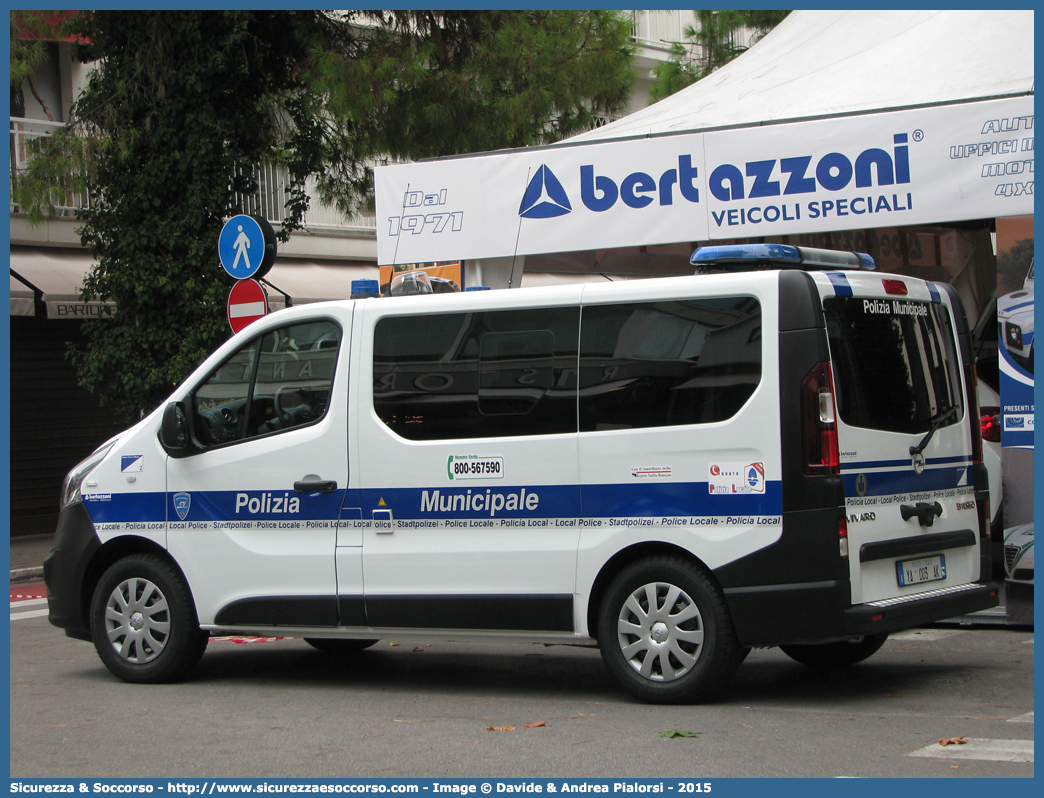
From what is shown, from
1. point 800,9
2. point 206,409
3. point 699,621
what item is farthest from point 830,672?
point 800,9

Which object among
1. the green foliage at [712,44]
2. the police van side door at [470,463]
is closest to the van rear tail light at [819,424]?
the police van side door at [470,463]

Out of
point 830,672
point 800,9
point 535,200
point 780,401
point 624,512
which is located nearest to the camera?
point 780,401

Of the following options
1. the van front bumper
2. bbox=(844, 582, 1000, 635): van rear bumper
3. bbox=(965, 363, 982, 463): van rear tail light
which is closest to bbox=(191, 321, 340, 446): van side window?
the van front bumper

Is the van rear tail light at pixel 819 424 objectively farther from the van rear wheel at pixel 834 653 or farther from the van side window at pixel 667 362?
the van rear wheel at pixel 834 653

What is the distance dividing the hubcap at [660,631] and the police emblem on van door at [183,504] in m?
2.65

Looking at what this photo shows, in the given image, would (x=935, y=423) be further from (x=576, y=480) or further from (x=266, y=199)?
(x=266, y=199)

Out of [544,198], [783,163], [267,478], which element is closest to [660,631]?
[267,478]

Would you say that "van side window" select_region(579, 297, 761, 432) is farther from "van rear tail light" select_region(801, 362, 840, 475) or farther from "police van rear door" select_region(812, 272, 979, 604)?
"police van rear door" select_region(812, 272, 979, 604)

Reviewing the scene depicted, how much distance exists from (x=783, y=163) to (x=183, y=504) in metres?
4.70

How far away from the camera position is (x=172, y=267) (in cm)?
1580

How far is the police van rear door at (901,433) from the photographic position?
19.4 feet

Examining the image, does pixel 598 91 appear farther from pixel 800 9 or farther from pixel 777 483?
pixel 777 483

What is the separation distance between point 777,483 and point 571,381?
1.17 metres

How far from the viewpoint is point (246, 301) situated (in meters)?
11.3
